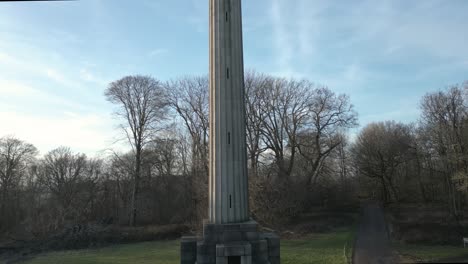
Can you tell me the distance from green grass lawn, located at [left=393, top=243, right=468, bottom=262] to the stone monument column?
851 centimetres

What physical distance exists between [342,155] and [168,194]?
82.6ft

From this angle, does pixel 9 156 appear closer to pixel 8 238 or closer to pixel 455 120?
pixel 8 238

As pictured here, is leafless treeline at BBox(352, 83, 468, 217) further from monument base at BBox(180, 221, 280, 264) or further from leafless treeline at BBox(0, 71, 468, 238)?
monument base at BBox(180, 221, 280, 264)

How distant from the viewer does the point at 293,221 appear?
103 ft

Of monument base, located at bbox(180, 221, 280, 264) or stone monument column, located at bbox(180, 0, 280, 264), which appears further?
stone monument column, located at bbox(180, 0, 280, 264)

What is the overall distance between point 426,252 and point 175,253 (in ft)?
49.6

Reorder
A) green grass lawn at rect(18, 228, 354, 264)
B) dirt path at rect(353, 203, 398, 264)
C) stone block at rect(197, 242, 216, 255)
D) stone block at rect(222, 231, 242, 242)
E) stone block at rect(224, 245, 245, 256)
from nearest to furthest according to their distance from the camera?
stone block at rect(224, 245, 245, 256), stone block at rect(197, 242, 216, 255), stone block at rect(222, 231, 242, 242), dirt path at rect(353, 203, 398, 264), green grass lawn at rect(18, 228, 354, 264)

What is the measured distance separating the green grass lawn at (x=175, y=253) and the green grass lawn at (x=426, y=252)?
3.14m

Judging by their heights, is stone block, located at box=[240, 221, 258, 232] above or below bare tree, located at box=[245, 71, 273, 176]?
below

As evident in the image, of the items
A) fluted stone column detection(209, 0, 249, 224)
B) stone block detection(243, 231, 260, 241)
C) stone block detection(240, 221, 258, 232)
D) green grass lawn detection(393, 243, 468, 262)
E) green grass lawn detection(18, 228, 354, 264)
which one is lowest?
green grass lawn detection(18, 228, 354, 264)

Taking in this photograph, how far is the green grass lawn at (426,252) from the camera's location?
1586 cm

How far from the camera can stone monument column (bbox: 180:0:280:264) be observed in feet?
38.5

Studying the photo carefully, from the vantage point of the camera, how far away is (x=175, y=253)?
2111 centimetres

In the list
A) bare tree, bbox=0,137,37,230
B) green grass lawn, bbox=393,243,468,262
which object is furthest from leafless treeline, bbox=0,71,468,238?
green grass lawn, bbox=393,243,468,262
